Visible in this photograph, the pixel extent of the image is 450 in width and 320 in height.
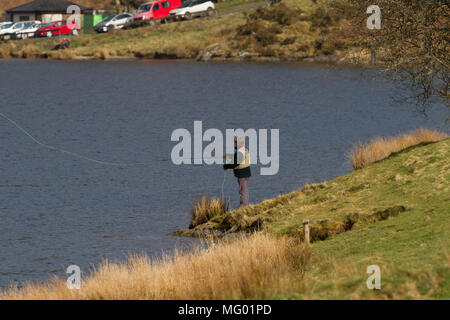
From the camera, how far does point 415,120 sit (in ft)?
163

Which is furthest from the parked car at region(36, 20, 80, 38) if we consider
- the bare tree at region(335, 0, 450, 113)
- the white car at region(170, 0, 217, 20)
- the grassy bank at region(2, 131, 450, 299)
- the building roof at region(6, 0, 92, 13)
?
the grassy bank at region(2, 131, 450, 299)

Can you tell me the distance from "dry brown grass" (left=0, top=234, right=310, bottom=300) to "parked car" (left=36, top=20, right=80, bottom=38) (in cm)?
9281

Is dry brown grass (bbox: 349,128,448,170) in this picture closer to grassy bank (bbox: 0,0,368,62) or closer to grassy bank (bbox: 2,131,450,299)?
grassy bank (bbox: 2,131,450,299)

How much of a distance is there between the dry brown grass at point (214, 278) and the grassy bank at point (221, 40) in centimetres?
7833

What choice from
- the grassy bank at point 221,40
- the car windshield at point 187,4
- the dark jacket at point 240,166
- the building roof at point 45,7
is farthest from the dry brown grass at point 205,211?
the building roof at point 45,7

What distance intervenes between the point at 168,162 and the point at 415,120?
19.8 metres

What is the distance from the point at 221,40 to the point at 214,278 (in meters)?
86.1

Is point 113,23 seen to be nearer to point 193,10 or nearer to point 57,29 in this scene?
point 57,29

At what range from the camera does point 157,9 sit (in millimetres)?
103312

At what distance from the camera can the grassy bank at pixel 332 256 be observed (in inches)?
456

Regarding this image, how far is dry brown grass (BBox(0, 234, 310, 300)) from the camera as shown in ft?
38.5

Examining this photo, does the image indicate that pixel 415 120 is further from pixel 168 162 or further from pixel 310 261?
pixel 310 261
